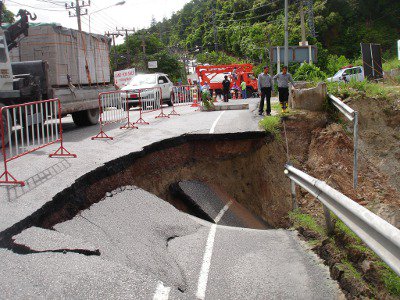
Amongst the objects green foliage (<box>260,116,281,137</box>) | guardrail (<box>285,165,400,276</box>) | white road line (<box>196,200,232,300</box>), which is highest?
green foliage (<box>260,116,281,137</box>)

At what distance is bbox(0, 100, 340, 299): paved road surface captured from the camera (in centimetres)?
419

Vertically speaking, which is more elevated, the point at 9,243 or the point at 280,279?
the point at 9,243

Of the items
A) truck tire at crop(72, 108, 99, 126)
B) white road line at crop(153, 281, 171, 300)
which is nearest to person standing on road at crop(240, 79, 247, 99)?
truck tire at crop(72, 108, 99, 126)

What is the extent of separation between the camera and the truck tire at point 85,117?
16297mm

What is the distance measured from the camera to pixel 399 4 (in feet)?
176

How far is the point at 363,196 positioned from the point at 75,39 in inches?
402

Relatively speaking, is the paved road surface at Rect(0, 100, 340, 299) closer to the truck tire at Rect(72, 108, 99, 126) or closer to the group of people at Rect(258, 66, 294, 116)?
the group of people at Rect(258, 66, 294, 116)

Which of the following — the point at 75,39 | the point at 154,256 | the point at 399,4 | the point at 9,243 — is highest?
the point at 399,4

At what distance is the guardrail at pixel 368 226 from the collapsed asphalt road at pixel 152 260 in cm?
82

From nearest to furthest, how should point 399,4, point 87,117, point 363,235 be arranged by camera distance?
point 363,235
point 87,117
point 399,4

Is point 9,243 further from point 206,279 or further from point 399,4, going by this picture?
point 399,4

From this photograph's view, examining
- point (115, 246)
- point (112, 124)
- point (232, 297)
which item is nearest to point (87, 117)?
point (112, 124)

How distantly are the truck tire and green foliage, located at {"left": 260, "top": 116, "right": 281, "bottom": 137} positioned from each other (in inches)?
270

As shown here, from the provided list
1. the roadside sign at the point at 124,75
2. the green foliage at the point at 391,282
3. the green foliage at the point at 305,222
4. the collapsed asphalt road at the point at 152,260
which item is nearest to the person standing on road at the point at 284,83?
the green foliage at the point at 305,222
